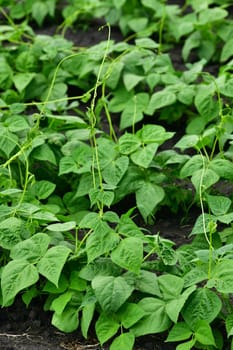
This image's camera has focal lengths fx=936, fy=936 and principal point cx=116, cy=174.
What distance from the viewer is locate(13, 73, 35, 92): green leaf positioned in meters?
4.58

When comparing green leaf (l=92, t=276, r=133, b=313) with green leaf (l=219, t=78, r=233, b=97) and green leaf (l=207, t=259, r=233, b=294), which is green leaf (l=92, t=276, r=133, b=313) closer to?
green leaf (l=207, t=259, r=233, b=294)

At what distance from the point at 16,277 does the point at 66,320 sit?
9.5 inches

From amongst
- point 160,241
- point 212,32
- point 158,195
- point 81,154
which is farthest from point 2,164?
point 212,32

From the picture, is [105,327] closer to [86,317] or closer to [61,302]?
[86,317]

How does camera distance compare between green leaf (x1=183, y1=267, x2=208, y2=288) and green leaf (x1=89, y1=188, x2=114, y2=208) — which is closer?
green leaf (x1=183, y1=267, x2=208, y2=288)

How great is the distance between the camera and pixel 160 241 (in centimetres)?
332

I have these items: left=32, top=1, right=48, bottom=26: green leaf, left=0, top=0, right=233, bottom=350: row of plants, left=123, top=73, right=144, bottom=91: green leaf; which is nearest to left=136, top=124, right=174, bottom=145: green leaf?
left=0, top=0, right=233, bottom=350: row of plants

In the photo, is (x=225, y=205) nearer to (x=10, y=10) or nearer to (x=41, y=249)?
(x=41, y=249)

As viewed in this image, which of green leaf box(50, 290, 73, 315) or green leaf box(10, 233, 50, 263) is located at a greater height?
green leaf box(10, 233, 50, 263)

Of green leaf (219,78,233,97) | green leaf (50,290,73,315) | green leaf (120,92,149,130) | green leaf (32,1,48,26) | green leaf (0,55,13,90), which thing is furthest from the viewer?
green leaf (32,1,48,26)

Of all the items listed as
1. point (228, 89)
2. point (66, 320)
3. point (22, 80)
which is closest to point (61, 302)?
point (66, 320)

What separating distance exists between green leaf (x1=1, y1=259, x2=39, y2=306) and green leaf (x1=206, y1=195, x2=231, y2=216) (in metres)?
0.71

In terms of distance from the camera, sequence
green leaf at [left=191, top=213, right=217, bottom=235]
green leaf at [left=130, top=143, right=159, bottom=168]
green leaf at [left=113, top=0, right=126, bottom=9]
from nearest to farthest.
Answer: green leaf at [left=191, top=213, right=217, bottom=235], green leaf at [left=130, top=143, right=159, bottom=168], green leaf at [left=113, top=0, right=126, bottom=9]

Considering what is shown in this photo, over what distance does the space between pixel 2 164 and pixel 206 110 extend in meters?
0.98
